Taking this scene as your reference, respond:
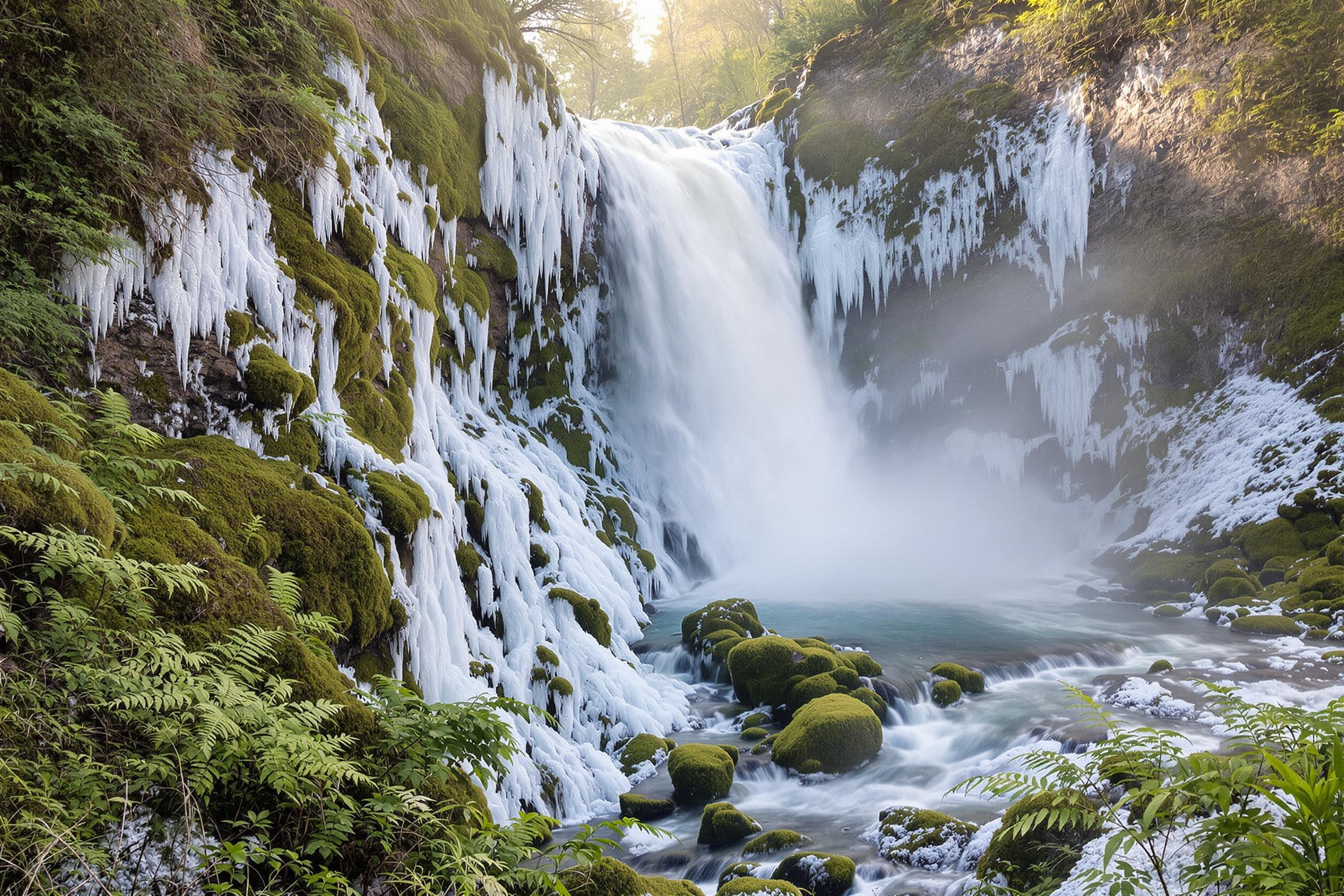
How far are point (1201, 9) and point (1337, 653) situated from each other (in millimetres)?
14645

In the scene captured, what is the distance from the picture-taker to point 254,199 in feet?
22.3

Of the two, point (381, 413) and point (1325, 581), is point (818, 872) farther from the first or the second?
point (1325, 581)

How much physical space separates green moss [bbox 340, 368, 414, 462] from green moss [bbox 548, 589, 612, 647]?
119 inches

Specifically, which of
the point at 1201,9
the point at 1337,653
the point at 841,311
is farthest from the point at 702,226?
the point at 1337,653

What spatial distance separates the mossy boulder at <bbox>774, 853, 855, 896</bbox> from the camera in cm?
588

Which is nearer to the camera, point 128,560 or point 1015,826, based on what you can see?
point 1015,826

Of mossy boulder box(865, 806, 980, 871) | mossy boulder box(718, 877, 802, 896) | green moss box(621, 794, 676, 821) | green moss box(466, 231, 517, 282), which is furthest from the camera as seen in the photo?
green moss box(466, 231, 517, 282)

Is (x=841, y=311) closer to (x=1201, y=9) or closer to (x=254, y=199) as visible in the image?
(x=1201, y=9)

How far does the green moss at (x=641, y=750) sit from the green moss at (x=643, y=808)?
0.76 meters

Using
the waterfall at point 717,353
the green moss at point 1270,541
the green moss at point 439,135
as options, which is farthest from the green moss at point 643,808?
the green moss at point 1270,541

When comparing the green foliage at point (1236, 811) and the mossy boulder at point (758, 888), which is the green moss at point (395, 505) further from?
the green foliage at point (1236, 811)

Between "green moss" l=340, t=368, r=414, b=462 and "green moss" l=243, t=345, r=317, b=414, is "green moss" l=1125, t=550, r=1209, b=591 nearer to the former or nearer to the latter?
"green moss" l=340, t=368, r=414, b=462

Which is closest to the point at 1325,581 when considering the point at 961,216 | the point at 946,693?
the point at 946,693

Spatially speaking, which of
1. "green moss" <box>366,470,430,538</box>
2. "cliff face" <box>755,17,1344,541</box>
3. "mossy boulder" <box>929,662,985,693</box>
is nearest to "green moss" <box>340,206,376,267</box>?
"green moss" <box>366,470,430,538</box>
